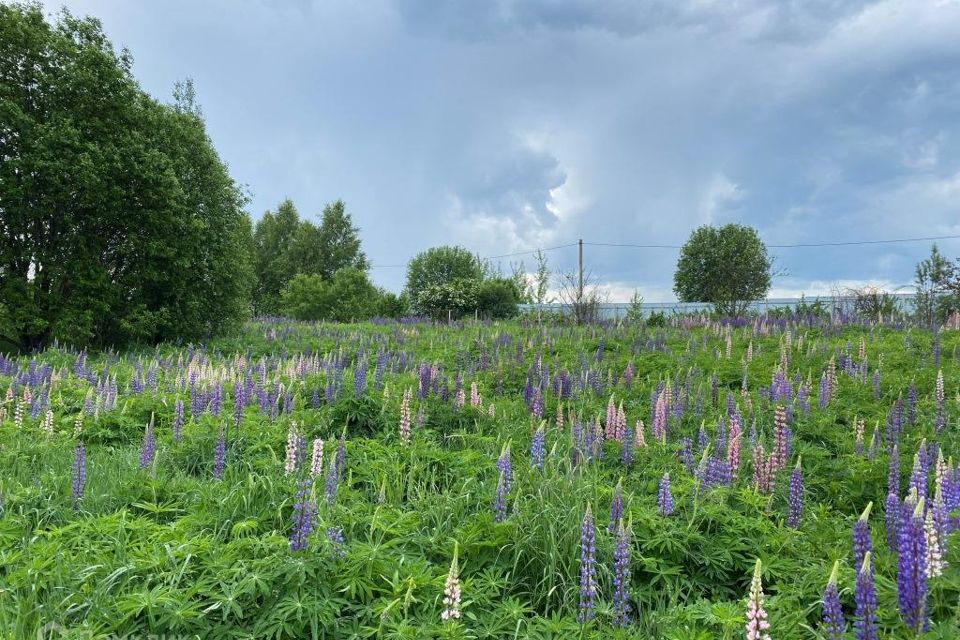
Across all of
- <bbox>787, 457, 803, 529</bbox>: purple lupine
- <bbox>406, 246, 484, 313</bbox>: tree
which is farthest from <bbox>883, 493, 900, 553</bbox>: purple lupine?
<bbox>406, 246, 484, 313</bbox>: tree

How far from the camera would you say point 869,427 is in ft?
21.4

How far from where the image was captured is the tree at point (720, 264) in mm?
42156

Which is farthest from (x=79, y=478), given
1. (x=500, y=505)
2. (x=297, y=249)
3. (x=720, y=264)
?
(x=297, y=249)

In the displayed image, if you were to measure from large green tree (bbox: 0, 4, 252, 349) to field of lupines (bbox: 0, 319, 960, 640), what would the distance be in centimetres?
844

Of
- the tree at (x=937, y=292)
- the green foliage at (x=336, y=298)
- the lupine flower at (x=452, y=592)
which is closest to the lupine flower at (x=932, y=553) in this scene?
the lupine flower at (x=452, y=592)

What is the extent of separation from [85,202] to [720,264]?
4314 cm

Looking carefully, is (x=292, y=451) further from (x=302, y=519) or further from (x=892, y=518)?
(x=892, y=518)

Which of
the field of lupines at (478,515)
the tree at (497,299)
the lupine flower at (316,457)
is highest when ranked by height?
the tree at (497,299)

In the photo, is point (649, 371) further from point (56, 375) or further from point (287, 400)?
point (56, 375)

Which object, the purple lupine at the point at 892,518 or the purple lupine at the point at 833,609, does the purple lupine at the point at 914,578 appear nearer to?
the purple lupine at the point at 833,609

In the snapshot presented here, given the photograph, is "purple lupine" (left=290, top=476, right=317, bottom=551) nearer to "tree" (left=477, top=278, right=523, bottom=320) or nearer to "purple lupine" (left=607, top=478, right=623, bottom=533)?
"purple lupine" (left=607, top=478, right=623, bottom=533)

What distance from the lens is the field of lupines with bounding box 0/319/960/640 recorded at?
298 centimetres

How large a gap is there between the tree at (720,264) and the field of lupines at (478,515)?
36.4 meters

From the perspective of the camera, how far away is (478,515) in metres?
4.01
